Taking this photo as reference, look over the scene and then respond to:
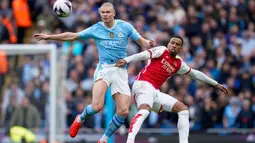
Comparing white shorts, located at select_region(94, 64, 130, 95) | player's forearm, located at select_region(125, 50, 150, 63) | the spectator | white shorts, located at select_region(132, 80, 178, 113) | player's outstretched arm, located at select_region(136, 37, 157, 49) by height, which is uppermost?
player's outstretched arm, located at select_region(136, 37, 157, 49)

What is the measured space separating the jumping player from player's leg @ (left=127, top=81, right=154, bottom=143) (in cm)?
21

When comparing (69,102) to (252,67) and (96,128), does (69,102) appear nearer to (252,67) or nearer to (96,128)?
(96,128)

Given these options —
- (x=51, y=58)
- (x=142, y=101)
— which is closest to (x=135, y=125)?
(x=142, y=101)

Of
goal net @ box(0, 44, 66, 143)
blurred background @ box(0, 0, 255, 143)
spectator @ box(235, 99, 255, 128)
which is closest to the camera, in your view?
goal net @ box(0, 44, 66, 143)

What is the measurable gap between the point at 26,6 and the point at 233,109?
667cm

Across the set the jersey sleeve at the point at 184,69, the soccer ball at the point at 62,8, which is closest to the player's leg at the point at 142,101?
the jersey sleeve at the point at 184,69

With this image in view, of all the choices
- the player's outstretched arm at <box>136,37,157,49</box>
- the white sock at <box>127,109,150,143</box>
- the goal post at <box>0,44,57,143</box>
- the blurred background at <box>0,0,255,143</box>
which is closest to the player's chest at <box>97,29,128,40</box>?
the player's outstretched arm at <box>136,37,157,49</box>

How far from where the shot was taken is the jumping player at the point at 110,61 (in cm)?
1519

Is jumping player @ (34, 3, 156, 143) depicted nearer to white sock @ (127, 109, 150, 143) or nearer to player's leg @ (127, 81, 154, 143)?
player's leg @ (127, 81, 154, 143)

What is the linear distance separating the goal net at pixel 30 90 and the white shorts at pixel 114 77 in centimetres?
482

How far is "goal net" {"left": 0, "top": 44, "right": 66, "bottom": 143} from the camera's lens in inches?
792

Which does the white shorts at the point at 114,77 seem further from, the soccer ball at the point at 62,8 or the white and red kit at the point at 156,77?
the soccer ball at the point at 62,8

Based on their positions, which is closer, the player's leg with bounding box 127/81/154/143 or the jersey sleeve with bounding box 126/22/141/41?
the player's leg with bounding box 127/81/154/143

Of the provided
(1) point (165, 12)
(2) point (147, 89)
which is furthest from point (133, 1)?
(2) point (147, 89)
